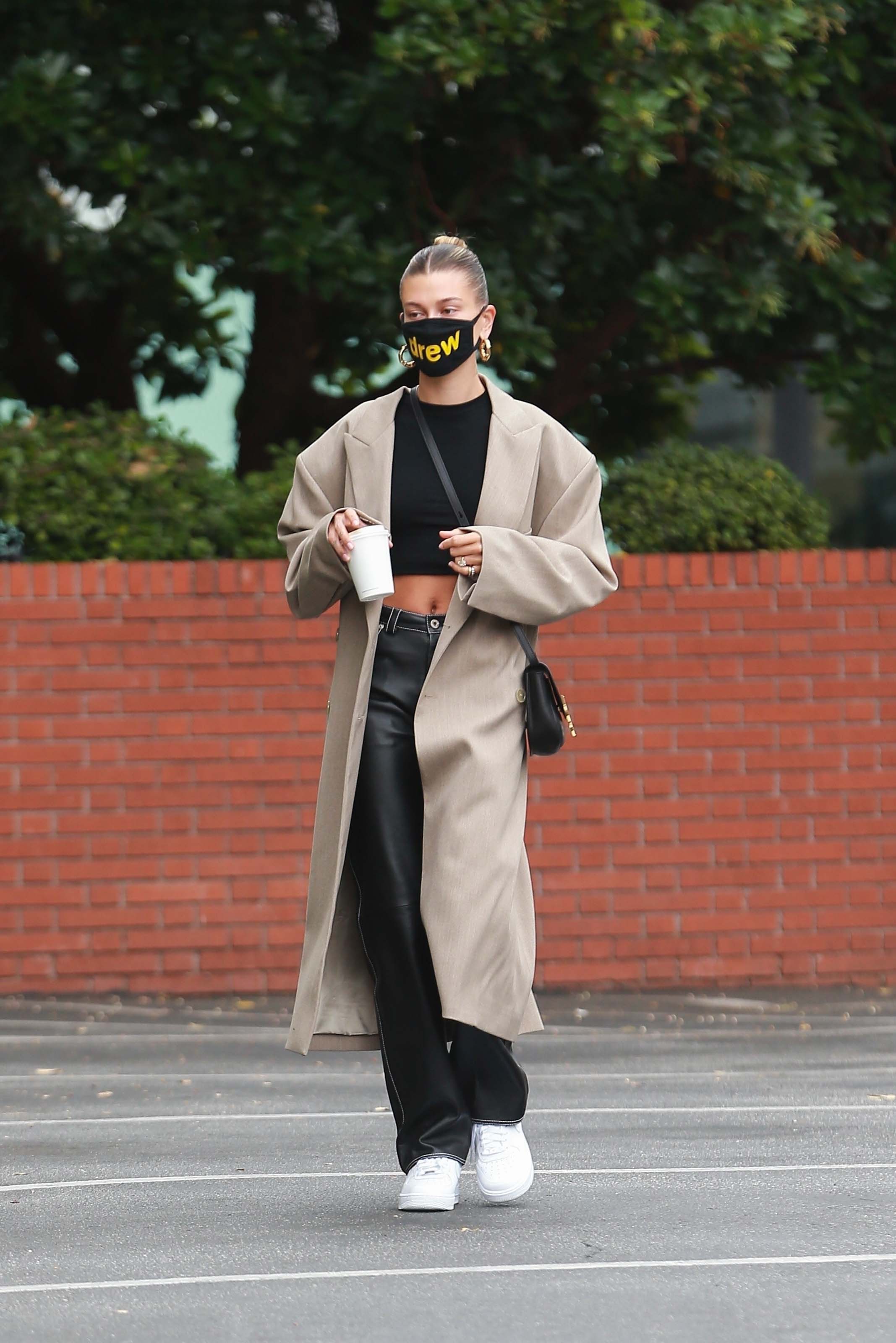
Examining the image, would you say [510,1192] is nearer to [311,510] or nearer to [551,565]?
[551,565]

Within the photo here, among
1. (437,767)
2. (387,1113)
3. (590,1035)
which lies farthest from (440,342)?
(590,1035)

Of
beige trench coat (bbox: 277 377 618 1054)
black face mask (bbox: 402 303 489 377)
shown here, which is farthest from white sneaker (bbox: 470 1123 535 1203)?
black face mask (bbox: 402 303 489 377)

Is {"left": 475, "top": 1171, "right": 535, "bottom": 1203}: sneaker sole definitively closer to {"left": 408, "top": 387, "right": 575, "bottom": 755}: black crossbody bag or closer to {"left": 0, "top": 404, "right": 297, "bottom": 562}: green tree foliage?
{"left": 408, "top": 387, "right": 575, "bottom": 755}: black crossbody bag

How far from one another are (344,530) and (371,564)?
13 centimetres

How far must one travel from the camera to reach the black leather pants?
4539 mm

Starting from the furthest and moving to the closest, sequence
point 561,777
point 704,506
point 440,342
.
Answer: point 704,506
point 561,777
point 440,342

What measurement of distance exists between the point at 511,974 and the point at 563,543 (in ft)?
3.21

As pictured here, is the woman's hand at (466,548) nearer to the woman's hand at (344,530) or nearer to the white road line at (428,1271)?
the woman's hand at (344,530)

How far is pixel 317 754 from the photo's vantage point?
8523 mm

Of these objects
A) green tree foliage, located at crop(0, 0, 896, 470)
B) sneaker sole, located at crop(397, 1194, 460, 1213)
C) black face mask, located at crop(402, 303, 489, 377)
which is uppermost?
green tree foliage, located at crop(0, 0, 896, 470)

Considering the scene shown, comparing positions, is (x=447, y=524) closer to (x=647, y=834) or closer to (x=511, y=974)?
(x=511, y=974)

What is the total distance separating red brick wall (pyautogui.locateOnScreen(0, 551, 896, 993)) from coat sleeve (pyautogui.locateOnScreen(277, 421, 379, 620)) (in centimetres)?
368

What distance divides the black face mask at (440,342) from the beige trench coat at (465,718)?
178 mm

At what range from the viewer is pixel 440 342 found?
15.0 ft
